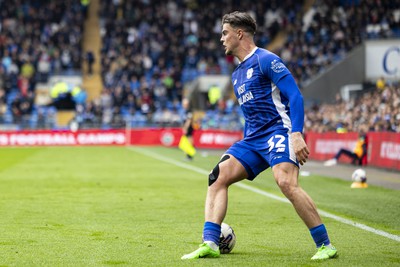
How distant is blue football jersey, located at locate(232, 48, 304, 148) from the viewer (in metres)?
8.35

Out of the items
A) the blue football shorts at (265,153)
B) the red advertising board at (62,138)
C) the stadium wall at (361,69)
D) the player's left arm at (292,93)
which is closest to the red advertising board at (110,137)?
the red advertising board at (62,138)

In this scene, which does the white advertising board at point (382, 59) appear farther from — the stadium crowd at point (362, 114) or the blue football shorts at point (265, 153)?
the blue football shorts at point (265, 153)

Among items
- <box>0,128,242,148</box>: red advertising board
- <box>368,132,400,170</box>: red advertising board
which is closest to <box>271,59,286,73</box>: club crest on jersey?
<box>368,132,400,170</box>: red advertising board

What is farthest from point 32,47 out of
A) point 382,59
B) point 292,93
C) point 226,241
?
point 292,93

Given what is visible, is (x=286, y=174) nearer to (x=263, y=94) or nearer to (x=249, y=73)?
(x=263, y=94)

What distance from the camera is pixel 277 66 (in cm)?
835

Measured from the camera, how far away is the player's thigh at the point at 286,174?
8242 mm

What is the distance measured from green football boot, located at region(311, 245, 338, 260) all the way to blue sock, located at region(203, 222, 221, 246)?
0.95 meters

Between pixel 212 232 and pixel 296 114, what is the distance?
144 cm

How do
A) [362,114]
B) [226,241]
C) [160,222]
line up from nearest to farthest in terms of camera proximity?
[226,241] < [160,222] < [362,114]

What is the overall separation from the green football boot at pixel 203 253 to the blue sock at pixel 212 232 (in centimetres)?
9

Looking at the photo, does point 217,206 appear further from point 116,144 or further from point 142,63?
point 142,63

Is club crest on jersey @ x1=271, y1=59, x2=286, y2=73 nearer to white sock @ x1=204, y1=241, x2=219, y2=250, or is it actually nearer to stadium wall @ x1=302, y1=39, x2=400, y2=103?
white sock @ x1=204, y1=241, x2=219, y2=250

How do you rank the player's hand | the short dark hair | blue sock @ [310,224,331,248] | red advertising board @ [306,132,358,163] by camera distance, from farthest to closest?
red advertising board @ [306,132,358,163], the short dark hair, blue sock @ [310,224,331,248], the player's hand
